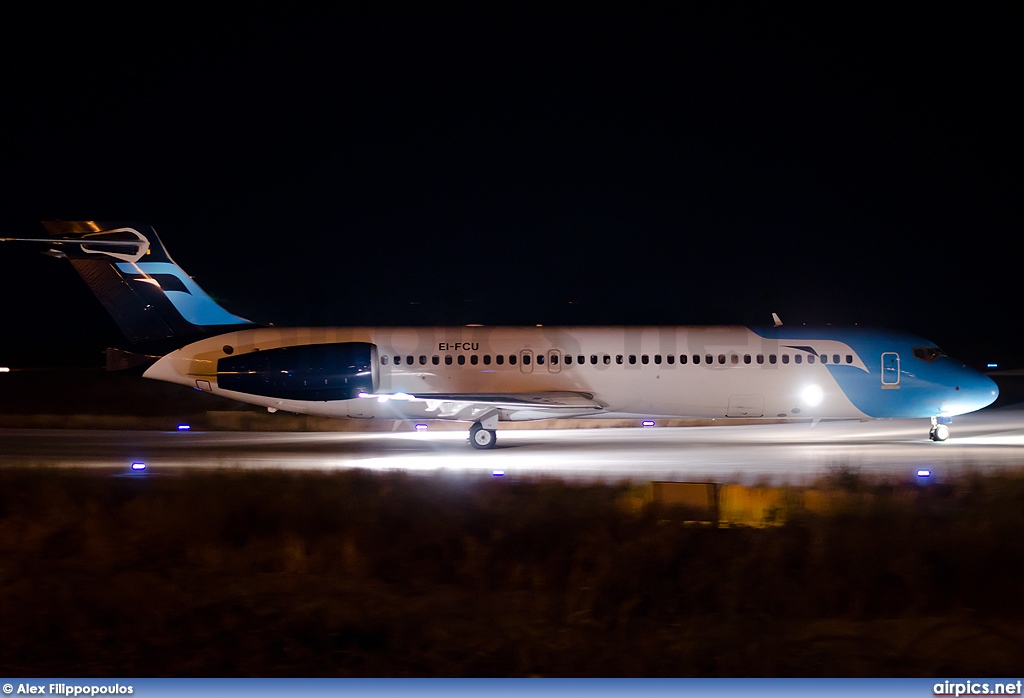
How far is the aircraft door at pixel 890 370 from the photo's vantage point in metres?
21.9

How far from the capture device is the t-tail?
888 inches

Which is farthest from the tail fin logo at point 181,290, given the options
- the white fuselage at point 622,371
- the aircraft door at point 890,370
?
the aircraft door at point 890,370

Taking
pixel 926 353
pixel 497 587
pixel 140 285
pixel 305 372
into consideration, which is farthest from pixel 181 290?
pixel 926 353

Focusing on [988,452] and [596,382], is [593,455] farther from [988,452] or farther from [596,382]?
[988,452]

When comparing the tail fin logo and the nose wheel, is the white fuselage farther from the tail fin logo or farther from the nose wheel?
the nose wheel

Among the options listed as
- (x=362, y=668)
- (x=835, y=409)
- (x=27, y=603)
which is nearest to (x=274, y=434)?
(x=835, y=409)

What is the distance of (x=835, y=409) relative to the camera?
2212cm

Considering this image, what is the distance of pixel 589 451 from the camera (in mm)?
19984

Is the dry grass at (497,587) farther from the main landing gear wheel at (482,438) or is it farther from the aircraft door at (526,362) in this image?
the aircraft door at (526,362)

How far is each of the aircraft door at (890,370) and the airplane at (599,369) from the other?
0.08 feet

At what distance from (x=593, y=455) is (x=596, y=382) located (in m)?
3.23

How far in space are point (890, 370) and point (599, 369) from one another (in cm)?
691

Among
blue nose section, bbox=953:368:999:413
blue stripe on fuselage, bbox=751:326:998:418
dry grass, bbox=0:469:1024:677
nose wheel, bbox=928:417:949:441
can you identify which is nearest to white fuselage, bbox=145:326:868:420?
blue stripe on fuselage, bbox=751:326:998:418

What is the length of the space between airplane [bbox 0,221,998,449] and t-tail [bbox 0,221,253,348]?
0.41 ft
